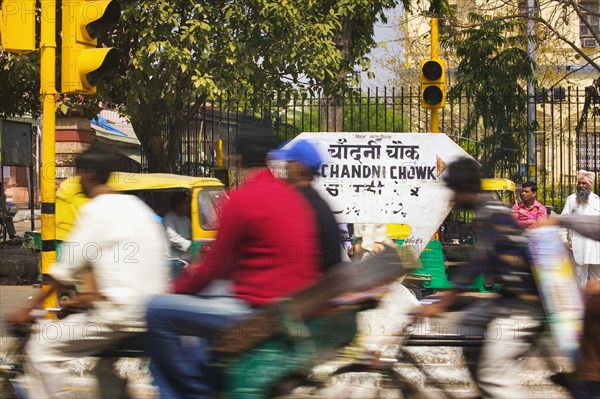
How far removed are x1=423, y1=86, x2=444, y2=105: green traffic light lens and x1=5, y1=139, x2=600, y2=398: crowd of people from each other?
5210mm

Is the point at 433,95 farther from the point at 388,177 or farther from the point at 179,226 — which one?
the point at 179,226

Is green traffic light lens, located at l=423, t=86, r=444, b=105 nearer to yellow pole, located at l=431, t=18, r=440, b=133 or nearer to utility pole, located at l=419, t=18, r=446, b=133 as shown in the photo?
utility pole, located at l=419, t=18, r=446, b=133

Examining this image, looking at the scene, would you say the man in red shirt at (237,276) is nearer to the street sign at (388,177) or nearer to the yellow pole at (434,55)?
the street sign at (388,177)

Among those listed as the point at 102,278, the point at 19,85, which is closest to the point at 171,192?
the point at 19,85

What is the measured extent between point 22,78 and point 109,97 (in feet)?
5.13

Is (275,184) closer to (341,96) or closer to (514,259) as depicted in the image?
(514,259)

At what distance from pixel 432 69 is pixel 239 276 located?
669cm

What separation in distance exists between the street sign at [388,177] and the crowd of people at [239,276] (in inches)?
162

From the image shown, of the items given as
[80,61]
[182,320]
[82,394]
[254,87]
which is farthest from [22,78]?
[182,320]

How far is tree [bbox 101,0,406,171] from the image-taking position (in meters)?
13.8

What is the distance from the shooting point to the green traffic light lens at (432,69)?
1043 cm

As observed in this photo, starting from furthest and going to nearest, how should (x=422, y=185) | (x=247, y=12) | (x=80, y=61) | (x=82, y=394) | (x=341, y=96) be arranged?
(x=341, y=96) < (x=247, y=12) < (x=422, y=185) < (x=80, y=61) < (x=82, y=394)

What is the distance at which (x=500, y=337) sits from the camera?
16.3ft

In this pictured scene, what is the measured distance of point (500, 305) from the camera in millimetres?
4934
